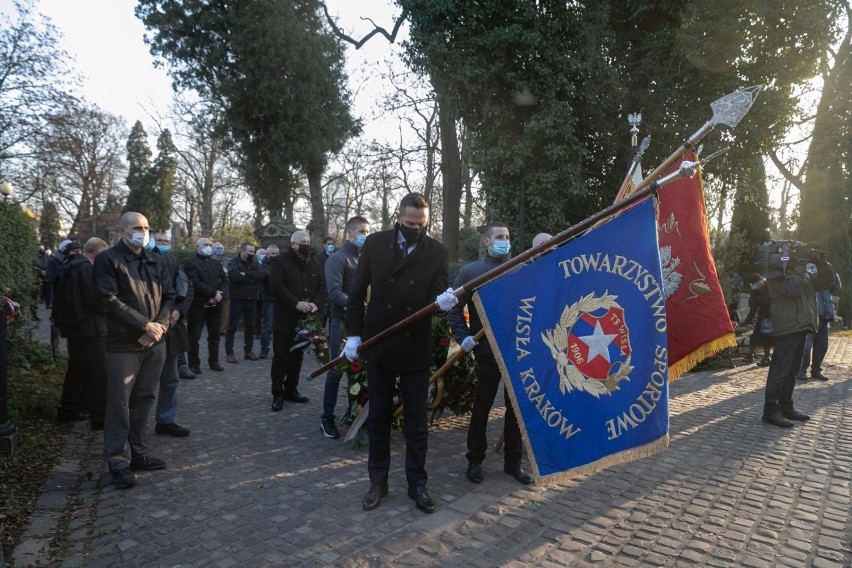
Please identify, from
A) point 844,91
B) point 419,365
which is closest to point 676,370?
point 419,365

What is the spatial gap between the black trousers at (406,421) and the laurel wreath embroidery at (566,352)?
928 millimetres

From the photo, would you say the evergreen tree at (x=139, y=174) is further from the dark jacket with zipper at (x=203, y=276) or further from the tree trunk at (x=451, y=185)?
the dark jacket with zipper at (x=203, y=276)

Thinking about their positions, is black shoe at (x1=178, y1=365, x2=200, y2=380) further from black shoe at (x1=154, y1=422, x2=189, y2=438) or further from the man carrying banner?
the man carrying banner

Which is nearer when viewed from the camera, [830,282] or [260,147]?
[830,282]

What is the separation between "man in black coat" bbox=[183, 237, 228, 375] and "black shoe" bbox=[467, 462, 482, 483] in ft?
18.1

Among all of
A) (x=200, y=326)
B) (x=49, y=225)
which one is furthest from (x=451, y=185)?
(x=49, y=225)

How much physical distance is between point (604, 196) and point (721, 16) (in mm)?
4956

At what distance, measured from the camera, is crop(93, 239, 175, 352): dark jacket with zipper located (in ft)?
13.8

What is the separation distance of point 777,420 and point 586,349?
401 cm

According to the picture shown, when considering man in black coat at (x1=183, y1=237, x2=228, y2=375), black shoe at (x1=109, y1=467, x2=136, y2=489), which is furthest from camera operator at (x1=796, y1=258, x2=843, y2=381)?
black shoe at (x1=109, y1=467, x2=136, y2=489)

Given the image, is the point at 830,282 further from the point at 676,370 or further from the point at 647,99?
the point at 647,99

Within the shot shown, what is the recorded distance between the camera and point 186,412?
6453mm

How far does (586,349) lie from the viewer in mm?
3693

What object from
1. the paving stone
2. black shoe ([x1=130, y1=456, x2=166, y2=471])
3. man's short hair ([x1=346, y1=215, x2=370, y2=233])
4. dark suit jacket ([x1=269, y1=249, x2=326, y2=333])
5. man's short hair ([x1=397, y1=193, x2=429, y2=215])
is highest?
man's short hair ([x1=346, y1=215, x2=370, y2=233])
